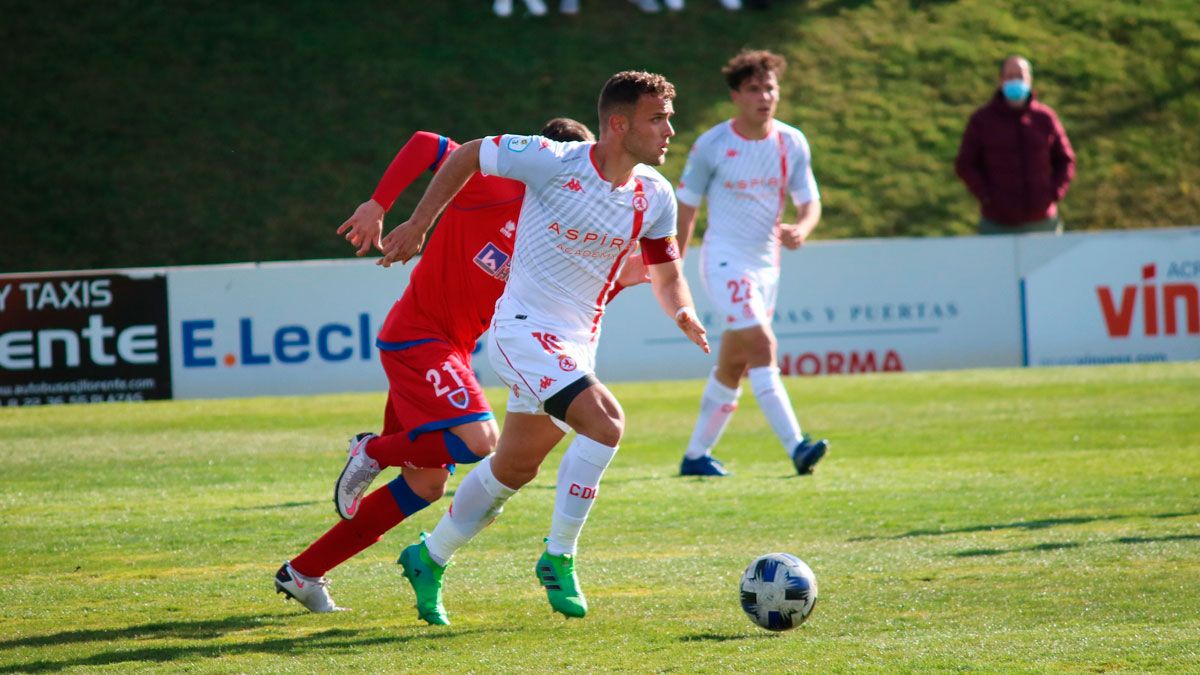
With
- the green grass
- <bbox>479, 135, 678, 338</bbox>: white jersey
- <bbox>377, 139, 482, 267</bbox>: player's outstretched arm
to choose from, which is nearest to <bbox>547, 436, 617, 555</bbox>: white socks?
<bbox>479, 135, 678, 338</bbox>: white jersey

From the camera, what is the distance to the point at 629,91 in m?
5.72

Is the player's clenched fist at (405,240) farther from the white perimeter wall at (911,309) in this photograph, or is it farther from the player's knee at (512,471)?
the white perimeter wall at (911,309)

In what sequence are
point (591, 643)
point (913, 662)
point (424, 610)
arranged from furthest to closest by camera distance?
point (424, 610)
point (591, 643)
point (913, 662)

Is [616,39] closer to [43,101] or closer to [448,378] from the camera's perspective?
[43,101]

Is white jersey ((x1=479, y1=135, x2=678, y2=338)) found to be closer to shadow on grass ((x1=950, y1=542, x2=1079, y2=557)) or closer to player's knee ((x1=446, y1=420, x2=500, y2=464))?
player's knee ((x1=446, y1=420, x2=500, y2=464))

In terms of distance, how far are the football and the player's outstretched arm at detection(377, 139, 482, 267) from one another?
1.71m

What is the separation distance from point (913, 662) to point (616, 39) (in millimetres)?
25158

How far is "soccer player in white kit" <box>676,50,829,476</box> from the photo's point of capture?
999 centimetres

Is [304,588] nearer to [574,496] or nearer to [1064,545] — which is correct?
[574,496]

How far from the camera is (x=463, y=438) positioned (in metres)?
5.82

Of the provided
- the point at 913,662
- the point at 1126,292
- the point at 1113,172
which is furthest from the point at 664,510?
the point at 1113,172

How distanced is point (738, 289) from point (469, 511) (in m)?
4.60

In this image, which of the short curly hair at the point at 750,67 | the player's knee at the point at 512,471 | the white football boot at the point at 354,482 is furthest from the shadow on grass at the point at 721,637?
the short curly hair at the point at 750,67

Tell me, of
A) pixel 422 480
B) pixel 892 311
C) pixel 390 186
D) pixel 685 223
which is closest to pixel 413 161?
pixel 390 186
